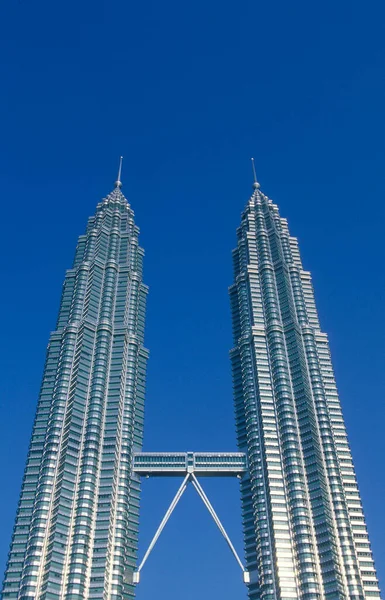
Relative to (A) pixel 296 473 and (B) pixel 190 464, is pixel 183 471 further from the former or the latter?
(A) pixel 296 473

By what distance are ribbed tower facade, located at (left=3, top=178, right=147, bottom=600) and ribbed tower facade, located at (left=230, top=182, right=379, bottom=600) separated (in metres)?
29.1

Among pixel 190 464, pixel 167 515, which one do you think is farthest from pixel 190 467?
pixel 167 515

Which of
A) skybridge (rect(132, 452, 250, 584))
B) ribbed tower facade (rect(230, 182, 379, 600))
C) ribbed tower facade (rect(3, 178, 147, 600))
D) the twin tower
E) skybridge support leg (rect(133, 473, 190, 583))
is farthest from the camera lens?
skybridge (rect(132, 452, 250, 584))

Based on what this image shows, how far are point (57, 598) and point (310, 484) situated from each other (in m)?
60.4

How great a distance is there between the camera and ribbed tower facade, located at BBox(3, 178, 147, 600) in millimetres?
139312

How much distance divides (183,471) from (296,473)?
111 feet

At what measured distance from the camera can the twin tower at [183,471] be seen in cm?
14088

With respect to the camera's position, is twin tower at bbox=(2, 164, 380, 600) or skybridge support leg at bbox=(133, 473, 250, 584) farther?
skybridge support leg at bbox=(133, 473, 250, 584)

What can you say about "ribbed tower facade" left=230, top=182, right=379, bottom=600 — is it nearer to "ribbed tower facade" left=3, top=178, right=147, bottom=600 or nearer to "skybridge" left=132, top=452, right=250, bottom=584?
"skybridge" left=132, top=452, right=250, bottom=584

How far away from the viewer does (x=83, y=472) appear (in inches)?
6127

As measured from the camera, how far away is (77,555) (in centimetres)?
14038

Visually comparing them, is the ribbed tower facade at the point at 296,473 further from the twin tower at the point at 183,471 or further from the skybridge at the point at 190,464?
the skybridge at the point at 190,464

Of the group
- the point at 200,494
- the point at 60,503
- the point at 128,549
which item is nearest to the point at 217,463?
the point at 200,494

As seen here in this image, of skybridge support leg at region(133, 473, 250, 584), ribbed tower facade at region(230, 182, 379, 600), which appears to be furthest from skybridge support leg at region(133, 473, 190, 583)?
ribbed tower facade at region(230, 182, 379, 600)
